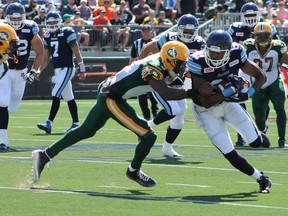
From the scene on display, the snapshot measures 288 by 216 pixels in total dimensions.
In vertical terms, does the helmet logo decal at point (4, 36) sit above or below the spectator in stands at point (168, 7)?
above

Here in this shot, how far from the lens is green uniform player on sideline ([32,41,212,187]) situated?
8539 mm

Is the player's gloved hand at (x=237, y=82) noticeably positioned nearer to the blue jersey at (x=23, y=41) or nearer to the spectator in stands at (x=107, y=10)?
the blue jersey at (x=23, y=41)

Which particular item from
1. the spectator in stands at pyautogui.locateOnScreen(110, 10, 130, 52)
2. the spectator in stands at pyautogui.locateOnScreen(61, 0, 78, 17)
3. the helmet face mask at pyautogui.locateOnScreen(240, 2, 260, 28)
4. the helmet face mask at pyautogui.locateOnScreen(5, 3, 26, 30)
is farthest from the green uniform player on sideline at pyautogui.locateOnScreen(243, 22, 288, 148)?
the spectator in stands at pyautogui.locateOnScreen(61, 0, 78, 17)

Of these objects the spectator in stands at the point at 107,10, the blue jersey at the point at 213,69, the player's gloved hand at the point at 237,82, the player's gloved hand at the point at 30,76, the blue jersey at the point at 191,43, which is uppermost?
the blue jersey at the point at 213,69

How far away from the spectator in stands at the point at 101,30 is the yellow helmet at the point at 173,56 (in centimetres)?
1548

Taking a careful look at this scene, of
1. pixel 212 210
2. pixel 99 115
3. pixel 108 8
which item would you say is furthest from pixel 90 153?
pixel 108 8

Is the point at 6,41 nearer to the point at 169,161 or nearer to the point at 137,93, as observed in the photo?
the point at 137,93

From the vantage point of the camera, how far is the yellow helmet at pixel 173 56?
8.56 m

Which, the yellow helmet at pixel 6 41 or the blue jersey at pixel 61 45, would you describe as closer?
the yellow helmet at pixel 6 41

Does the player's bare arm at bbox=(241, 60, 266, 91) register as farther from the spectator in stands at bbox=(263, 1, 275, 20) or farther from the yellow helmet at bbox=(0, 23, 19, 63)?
the spectator in stands at bbox=(263, 1, 275, 20)

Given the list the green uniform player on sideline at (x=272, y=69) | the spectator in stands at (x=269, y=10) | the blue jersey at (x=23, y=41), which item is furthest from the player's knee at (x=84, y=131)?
the spectator in stands at (x=269, y=10)

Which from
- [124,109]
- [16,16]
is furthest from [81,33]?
[124,109]

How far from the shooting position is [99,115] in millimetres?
8891

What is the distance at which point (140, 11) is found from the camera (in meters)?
26.2
